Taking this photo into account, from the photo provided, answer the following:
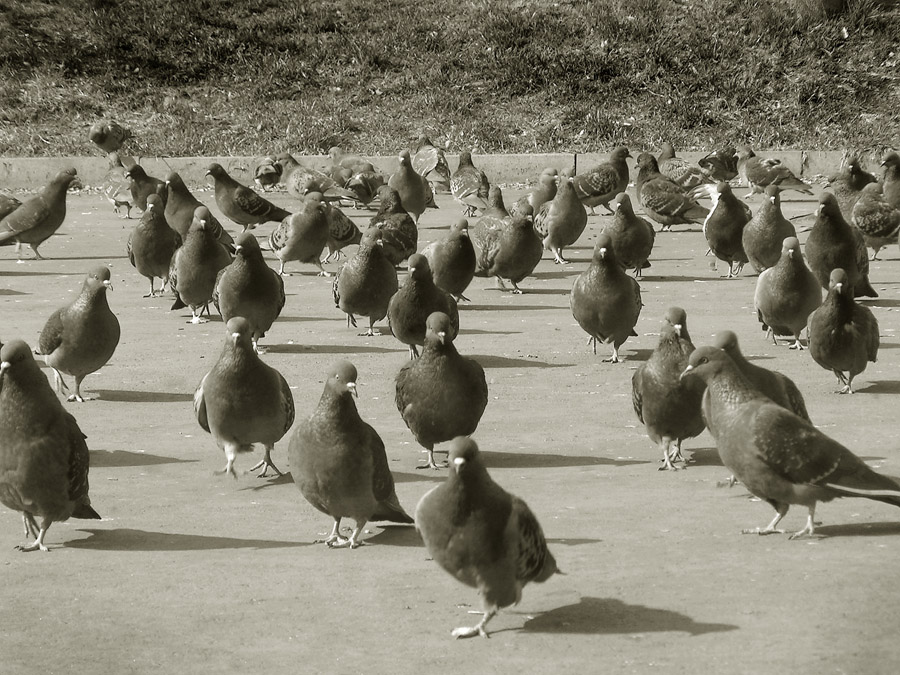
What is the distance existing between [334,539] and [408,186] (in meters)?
10.6

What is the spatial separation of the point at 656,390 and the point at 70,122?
1701 cm

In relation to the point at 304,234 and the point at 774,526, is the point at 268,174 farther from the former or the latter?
the point at 774,526

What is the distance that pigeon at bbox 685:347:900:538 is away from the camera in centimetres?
634

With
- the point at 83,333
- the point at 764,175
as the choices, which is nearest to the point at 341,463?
the point at 83,333

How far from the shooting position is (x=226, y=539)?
6.69 meters

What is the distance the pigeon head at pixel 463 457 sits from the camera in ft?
17.5

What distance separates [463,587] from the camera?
5918 millimetres

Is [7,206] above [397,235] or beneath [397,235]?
beneath

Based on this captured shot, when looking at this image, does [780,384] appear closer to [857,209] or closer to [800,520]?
[800,520]

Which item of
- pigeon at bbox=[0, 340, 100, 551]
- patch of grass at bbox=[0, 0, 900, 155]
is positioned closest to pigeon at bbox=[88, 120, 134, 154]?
patch of grass at bbox=[0, 0, 900, 155]

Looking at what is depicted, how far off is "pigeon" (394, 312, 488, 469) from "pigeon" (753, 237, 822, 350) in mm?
3408

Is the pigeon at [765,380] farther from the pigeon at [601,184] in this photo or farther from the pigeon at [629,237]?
the pigeon at [601,184]

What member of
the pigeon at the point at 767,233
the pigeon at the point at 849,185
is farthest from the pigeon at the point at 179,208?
the pigeon at the point at 849,185

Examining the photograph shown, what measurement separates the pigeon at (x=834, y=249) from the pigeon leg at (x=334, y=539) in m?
6.59
